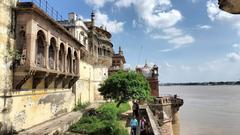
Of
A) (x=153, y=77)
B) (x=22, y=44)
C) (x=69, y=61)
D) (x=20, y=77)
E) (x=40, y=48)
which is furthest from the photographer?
(x=153, y=77)

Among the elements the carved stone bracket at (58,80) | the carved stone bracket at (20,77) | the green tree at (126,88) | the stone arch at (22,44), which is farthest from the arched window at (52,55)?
the green tree at (126,88)

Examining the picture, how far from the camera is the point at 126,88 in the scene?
1067 inches

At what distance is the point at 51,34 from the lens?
61.1ft

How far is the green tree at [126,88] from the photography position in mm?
27047

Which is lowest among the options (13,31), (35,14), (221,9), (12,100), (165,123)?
(165,123)

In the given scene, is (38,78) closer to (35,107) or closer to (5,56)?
(35,107)

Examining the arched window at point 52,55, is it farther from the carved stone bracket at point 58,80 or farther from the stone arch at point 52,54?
the carved stone bracket at point 58,80

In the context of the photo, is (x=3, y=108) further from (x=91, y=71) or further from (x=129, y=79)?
(x=91, y=71)

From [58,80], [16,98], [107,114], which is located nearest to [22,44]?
[16,98]

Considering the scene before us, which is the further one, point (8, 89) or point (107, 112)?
point (107, 112)

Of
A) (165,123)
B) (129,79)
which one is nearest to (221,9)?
(129,79)

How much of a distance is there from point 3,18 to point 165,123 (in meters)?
22.8

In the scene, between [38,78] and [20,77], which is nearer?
[20,77]

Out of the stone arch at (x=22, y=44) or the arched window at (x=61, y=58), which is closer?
the stone arch at (x=22, y=44)
